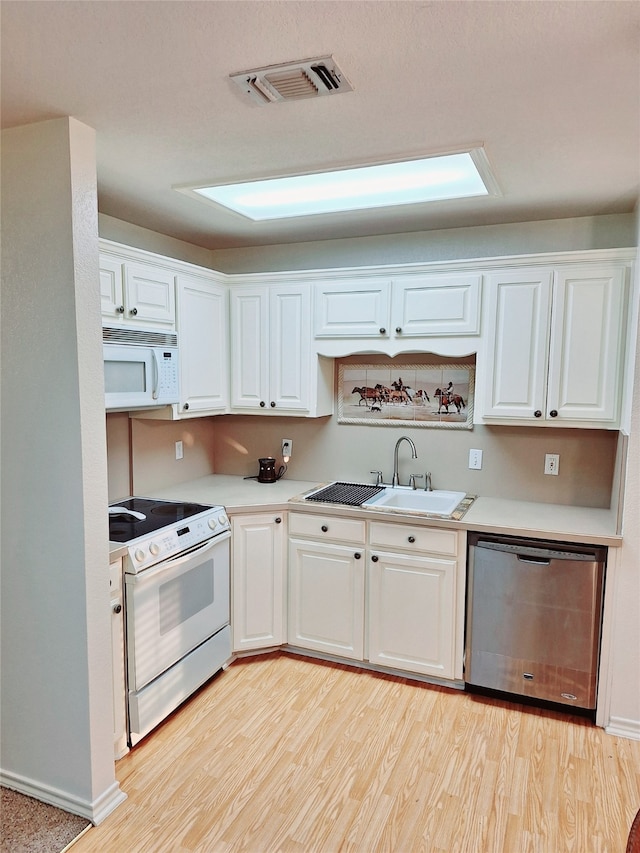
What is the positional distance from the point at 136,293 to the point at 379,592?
1.98 metres

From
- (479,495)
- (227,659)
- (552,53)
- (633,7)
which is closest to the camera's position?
(633,7)

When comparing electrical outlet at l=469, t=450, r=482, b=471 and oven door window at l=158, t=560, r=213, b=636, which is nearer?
oven door window at l=158, t=560, r=213, b=636

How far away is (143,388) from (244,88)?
1.50 metres

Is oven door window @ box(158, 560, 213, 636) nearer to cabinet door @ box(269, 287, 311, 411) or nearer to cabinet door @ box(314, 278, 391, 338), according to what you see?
cabinet door @ box(269, 287, 311, 411)

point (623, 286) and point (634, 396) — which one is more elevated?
point (623, 286)

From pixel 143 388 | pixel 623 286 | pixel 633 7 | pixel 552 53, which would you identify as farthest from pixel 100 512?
pixel 623 286

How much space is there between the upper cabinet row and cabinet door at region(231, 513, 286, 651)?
0.72m

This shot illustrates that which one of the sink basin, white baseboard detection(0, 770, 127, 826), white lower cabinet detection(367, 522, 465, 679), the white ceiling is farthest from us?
the sink basin

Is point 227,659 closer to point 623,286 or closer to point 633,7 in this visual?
point 623,286

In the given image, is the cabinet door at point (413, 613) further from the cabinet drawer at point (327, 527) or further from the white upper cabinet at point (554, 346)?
the white upper cabinet at point (554, 346)

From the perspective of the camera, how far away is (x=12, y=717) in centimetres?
224

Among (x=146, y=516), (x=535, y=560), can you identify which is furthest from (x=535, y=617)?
(x=146, y=516)

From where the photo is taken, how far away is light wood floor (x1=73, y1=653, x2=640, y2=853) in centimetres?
201

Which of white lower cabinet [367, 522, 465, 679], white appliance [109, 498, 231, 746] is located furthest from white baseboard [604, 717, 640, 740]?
white appliance [109, 498, 231, 746]
